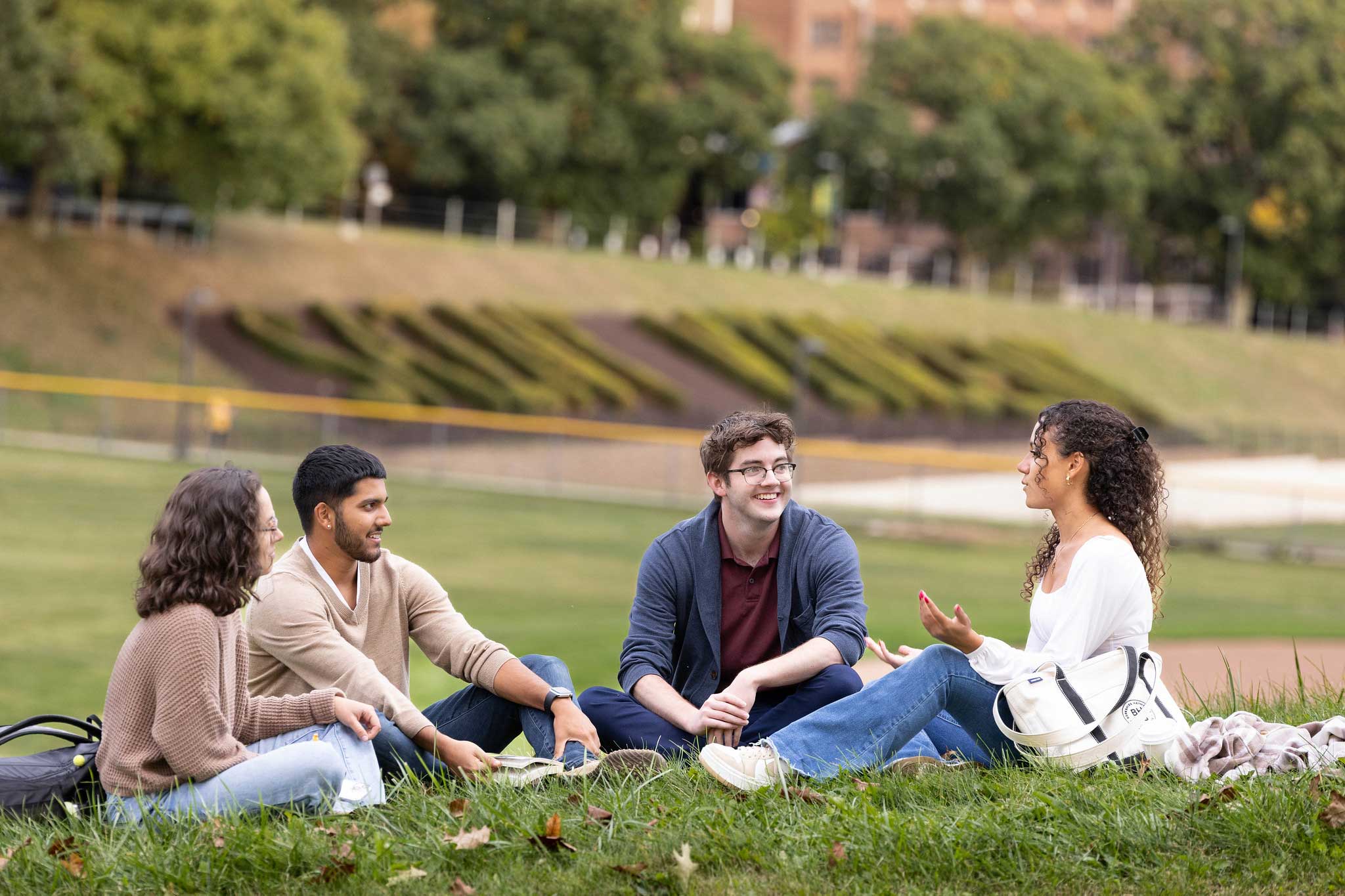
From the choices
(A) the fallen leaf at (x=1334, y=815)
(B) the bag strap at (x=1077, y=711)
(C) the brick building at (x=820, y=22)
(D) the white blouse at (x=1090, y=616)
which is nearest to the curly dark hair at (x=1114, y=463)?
(D) the white blouse at (x=1090, y=616)

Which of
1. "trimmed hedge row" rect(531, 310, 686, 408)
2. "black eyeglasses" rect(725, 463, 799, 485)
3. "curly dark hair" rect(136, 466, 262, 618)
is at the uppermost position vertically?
"black eyeglasses" rect(725, 463, 799, 485)

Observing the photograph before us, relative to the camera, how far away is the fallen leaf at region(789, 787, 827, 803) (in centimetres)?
428

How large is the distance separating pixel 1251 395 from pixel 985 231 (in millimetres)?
11494

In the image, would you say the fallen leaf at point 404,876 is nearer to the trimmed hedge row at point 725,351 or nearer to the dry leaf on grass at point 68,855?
the dry leaf on grass at point 68,855

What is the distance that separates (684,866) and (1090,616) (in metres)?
1.43

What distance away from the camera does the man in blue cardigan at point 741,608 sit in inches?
196

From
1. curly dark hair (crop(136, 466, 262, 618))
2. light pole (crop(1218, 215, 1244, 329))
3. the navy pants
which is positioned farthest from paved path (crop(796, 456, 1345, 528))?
light pole (crop(1218, 215, 1244, 329))

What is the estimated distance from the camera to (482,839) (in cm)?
392

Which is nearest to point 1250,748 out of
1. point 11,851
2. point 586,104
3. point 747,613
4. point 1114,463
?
point 1114,463

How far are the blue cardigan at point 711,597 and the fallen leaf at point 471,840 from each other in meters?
1.17

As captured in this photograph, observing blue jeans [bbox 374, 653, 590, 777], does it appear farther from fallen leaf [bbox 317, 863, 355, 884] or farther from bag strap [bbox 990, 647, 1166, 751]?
bag strap [bbox 990, 647, 1166, 751]

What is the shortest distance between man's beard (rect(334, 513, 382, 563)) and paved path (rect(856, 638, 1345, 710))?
4247mm

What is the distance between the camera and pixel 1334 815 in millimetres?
3918

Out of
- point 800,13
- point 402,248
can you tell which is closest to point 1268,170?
point 800,13
